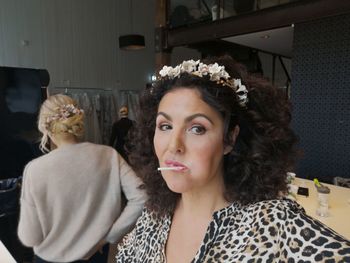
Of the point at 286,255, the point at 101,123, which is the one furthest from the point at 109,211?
the point at 101,123

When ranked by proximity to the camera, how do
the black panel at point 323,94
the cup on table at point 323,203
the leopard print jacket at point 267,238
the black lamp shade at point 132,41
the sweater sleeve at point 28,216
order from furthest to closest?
the black lamp shade at point 132,41 < the black panel at point 323,94 < the cup on table at point 323,203 < the sweater sleeve at point 28,216 < the leopard print jacket at point 267,238

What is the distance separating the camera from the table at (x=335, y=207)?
1.58m

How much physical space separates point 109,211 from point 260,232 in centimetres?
110

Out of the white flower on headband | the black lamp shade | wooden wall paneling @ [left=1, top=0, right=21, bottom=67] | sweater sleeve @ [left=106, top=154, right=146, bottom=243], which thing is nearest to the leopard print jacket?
the white flower on headband

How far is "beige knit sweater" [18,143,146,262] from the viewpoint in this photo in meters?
1.47

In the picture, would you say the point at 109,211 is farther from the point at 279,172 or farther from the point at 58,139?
the point at 279,172

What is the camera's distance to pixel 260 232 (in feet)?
2.42

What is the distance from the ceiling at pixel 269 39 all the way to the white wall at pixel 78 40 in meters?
2.91

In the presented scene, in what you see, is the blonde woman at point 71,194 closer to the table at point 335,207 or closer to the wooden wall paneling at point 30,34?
the table at point 335,207

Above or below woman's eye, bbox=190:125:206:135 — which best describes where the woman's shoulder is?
below

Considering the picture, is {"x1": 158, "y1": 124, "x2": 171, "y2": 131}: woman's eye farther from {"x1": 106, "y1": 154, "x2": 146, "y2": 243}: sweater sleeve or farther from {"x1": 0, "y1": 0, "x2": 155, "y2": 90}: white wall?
{"x1": 0, "y1": 0, "x2": 155, "y2": 90}: white wall

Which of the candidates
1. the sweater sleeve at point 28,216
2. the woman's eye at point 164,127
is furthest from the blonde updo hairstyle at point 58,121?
the woman's eye at point 164,127

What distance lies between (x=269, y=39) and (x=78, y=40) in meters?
3.56

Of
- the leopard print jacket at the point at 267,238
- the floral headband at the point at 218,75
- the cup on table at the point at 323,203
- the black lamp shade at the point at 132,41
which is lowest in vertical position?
the cup on table at the point at 323,203
